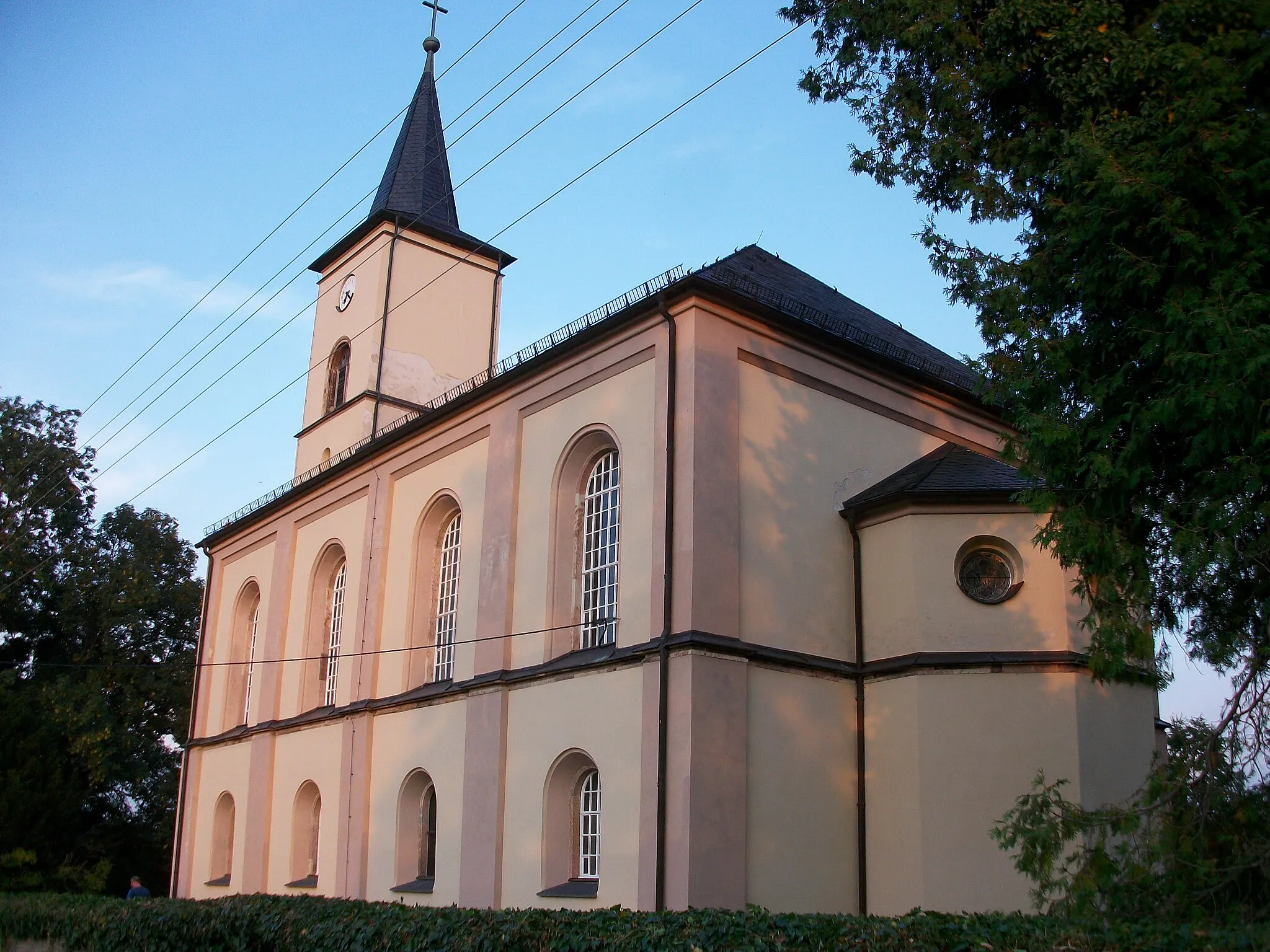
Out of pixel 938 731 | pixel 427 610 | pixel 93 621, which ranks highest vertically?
pixel 93 621

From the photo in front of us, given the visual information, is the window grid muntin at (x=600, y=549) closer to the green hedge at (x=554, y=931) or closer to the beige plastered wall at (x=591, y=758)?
the beige plastered wall at (x=591, y=758)

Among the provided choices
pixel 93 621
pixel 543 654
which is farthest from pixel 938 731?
pixel 93 621

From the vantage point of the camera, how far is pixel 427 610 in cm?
2166

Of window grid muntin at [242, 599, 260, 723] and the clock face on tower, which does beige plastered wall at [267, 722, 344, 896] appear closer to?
window grid muntin at [242, 599, 260, 723]

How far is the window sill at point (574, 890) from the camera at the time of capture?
1573 cm

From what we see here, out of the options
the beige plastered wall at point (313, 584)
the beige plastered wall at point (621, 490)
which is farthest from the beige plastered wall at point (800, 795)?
the beige plastered wall at point (313, 584)

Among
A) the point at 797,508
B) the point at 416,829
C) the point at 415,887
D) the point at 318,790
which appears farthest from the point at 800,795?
the point at 318,790

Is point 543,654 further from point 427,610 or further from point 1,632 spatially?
point 1,632

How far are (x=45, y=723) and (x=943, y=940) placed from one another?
30.6 metres

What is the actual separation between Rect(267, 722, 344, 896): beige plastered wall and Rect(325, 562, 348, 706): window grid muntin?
104 cm

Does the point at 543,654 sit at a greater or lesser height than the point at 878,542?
lesser

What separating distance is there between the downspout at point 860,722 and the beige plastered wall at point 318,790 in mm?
9790

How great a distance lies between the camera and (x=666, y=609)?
49.9ft

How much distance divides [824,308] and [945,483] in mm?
5456
